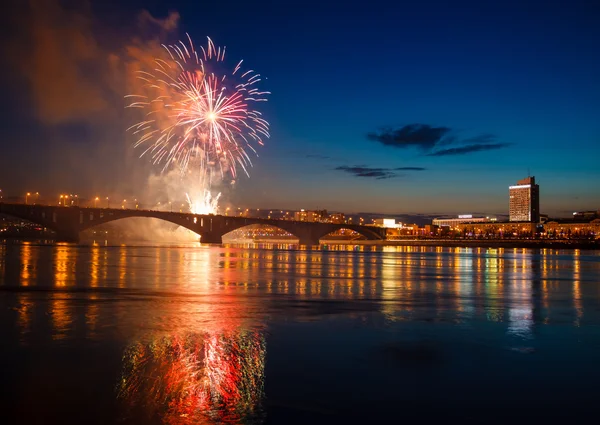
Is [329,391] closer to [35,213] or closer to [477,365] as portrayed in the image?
[477,365]

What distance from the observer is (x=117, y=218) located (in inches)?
5025

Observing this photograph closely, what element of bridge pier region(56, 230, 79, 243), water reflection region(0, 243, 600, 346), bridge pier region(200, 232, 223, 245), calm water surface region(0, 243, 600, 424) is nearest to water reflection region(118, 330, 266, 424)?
calm water surface region(0, 243, 600, 424)

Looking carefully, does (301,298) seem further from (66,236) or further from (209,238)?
(209,238)

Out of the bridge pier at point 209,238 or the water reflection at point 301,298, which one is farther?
the bridge pier at point 209,238

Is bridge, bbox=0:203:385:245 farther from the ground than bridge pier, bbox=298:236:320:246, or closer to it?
farther from the ground

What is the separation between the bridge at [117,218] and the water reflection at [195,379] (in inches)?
4442

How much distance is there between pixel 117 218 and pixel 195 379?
125 m

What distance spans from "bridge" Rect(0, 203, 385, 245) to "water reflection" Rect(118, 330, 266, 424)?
11281 cm

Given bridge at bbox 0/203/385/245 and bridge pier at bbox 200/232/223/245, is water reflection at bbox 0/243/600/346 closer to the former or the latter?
bridge at bbox 0/203/385/245

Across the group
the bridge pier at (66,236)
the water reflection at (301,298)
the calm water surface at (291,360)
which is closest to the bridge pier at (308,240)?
the bridge pier at (66,236)

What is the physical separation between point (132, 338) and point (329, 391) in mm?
6493

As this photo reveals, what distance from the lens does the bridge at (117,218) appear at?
114 m

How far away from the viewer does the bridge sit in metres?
114

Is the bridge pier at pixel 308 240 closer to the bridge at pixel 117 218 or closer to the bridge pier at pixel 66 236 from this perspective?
the bridge at pixel 117 218
